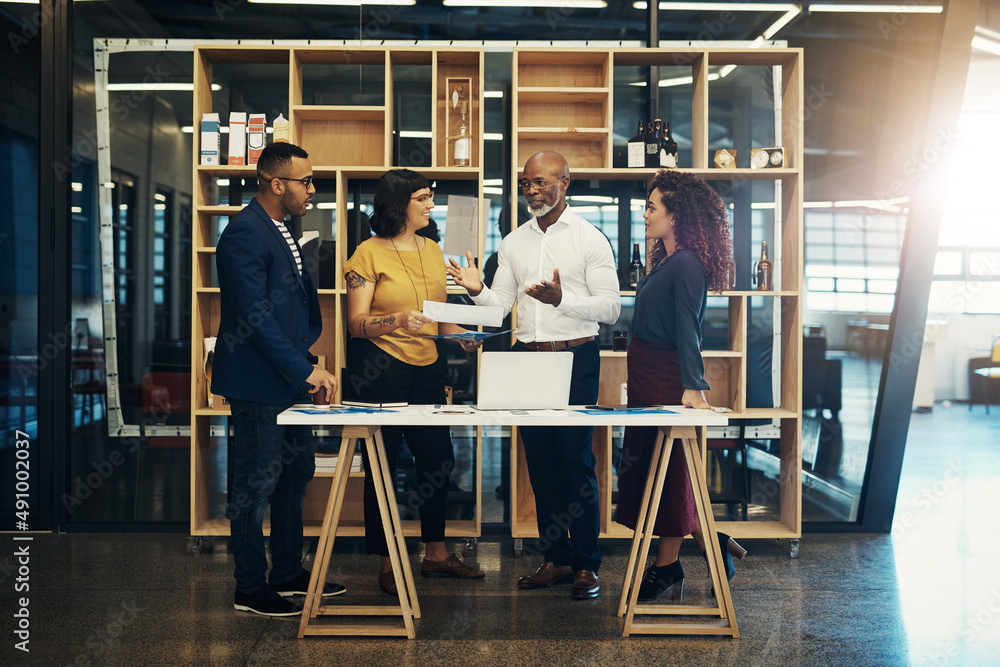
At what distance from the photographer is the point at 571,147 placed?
12.5 feet

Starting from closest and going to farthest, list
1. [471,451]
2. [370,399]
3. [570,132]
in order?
[370,399]
[570,132]
[471,451]

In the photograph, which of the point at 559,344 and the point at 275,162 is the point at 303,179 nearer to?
the point at 275,162

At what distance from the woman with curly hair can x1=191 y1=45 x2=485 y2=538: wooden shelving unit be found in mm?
996

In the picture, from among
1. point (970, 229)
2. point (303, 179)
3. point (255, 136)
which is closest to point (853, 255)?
point (970, 229)

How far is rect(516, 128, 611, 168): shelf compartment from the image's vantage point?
3.72 meters

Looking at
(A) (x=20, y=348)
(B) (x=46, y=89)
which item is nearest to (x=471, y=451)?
(A) (x=20, y=348)

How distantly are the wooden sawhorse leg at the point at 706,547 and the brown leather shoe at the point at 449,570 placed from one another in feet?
2.56

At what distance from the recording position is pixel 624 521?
2.79 m

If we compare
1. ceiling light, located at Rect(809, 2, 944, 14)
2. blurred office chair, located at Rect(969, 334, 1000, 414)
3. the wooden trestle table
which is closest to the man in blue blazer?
the wooden trestle table

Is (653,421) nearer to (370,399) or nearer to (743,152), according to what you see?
(370,399)

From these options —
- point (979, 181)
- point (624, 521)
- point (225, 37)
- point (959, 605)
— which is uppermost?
point (225, 37)

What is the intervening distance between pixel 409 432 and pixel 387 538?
60 cm

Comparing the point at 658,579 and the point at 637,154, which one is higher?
the point at 637,154

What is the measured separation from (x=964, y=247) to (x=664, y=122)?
1844mm
